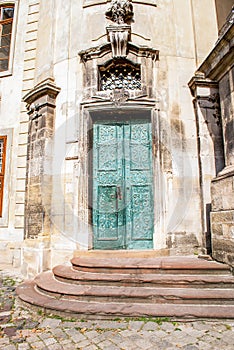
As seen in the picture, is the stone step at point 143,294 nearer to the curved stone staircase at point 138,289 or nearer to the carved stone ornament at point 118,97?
the curved stone staircase at point 138,289

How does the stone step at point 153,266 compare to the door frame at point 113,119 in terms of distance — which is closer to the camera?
the stone step at point 153,266

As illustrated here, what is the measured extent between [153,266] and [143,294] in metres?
0.61

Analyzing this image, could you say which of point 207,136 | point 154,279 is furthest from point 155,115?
point 154,279

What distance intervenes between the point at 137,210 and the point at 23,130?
12.8 ft

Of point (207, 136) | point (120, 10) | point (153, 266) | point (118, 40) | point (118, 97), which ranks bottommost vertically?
point (153, 266)

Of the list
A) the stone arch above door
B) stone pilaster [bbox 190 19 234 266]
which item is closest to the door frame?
the stone arch above door

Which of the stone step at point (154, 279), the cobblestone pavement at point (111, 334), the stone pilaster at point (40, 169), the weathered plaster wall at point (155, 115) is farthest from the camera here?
the stone pilaster at point (40, 169)

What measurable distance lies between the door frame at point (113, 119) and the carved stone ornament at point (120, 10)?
2064 millimetres

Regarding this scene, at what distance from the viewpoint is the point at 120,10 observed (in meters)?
5.93

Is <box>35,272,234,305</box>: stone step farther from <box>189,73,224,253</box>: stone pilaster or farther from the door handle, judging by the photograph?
the door handle

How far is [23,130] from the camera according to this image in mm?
7125

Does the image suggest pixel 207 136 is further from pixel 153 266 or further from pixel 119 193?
pixel 153 266

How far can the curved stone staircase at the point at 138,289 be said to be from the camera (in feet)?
10.6

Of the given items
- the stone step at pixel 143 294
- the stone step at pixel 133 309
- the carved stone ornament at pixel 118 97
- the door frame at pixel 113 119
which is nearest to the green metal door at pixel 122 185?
the door frame at pixel 113 119
